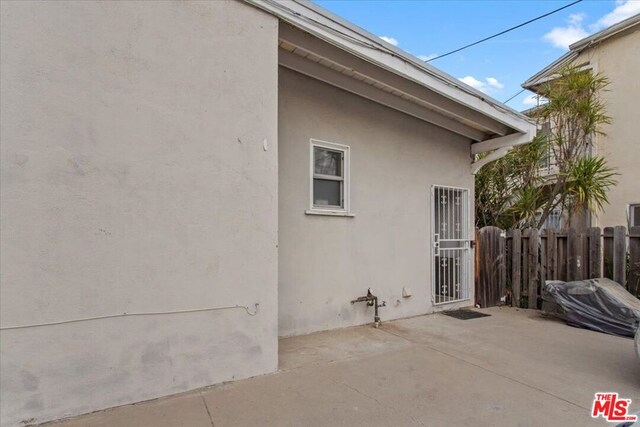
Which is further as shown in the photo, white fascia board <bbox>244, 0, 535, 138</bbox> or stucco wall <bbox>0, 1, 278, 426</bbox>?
white fascia board <bbox>244, 0, 535, 138</bbox>

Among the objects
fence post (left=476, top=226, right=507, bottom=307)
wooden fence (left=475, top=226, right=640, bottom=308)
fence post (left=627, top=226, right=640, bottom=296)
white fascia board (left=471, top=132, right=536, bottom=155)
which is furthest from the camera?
fence post (left=476, top=226, right=507, bottom=307)

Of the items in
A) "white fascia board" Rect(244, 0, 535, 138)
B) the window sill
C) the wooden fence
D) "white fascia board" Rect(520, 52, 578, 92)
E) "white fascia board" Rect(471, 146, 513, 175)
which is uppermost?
"white fascia board" Rect(520, 52, 578, 92)

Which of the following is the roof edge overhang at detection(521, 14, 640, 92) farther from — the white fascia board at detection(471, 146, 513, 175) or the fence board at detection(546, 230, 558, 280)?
the fence board at detection(546, 230, 558, 280)

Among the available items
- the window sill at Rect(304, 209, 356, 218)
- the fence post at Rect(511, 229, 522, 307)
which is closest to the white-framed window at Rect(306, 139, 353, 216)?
the window sill at Rect(304, 209, 356, 218)

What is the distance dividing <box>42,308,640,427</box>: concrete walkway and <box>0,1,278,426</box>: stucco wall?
12.9 inches

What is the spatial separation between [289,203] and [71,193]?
2.50m

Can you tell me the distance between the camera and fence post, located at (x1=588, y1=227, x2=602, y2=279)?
596cm

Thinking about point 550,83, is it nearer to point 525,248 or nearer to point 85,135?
point 525,248

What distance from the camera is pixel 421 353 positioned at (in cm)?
423

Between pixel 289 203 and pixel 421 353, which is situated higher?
pixel 289 203

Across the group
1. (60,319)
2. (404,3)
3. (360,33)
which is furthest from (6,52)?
(404,3)

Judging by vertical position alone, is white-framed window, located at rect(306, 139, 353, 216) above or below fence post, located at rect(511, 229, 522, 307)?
above

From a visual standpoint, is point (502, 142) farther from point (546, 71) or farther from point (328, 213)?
point (546, 71)

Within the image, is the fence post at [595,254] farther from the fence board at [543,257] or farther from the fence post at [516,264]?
the fence post at [516,264]
